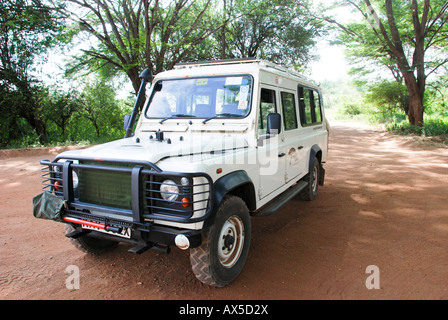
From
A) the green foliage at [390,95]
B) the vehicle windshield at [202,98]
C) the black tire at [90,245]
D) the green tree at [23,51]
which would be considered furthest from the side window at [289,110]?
the green foliage at [390,95]

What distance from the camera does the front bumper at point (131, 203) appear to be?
2588 millimetres

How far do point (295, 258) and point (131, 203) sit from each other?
208 cm

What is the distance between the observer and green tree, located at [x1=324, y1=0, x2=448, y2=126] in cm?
1387

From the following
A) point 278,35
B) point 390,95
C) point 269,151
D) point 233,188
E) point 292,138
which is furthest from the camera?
point 390,95

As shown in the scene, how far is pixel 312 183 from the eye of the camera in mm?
5789

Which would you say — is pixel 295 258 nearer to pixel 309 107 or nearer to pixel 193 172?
pixel 193 172

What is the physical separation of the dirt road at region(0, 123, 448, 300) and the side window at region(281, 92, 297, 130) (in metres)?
1.54

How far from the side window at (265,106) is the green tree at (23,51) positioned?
1021 centimetres

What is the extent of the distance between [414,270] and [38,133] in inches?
560

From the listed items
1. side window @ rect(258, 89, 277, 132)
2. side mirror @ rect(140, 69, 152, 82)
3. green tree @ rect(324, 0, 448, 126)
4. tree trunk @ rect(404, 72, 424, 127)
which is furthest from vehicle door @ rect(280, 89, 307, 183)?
tree trunk @ rect(404, 72, 424, 127)

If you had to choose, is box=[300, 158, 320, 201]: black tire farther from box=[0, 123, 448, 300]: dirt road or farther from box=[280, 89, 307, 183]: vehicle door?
box=[280, 89, 307, 183]: vehicle door

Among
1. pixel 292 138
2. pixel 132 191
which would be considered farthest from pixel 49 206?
pixel 292 138

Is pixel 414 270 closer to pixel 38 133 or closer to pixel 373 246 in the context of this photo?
pixel 373 246
